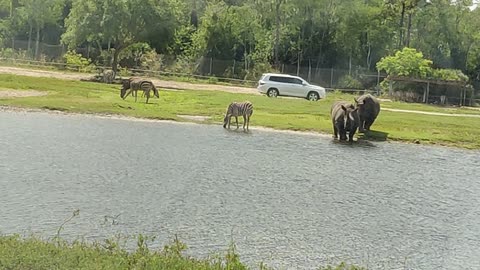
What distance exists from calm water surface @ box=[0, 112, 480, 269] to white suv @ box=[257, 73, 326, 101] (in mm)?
23295

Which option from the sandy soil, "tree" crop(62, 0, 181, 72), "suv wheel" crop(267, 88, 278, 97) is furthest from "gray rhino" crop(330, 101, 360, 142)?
"tree" crop(62, 0, 181, 72)

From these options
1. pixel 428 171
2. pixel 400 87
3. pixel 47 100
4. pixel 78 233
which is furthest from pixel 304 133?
pixel 400 87

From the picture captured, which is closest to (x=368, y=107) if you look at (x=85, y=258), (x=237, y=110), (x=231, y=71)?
(x=237, y=110)

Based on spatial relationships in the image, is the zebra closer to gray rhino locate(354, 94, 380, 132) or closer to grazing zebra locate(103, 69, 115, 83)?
grazing zebra locate(103, 69, 115, 83)

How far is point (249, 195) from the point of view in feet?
49.6

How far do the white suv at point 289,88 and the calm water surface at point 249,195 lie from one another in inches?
917

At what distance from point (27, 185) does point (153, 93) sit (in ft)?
89.6

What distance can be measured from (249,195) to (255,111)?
69.2 ft

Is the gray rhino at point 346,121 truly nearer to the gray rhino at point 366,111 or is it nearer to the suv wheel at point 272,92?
the gray rhino at point 366,111

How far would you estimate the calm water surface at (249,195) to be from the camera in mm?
11266

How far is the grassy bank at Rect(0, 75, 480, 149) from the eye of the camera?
30625 mm

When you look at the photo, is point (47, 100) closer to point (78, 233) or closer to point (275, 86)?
point (275, 86)

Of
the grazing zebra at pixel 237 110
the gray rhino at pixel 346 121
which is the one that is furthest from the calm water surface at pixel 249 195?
the grazing zebra at pixel 237 110

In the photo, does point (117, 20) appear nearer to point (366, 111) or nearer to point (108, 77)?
point (108, 77)
